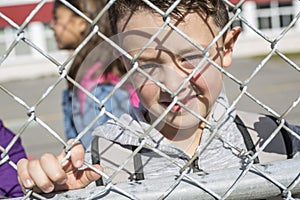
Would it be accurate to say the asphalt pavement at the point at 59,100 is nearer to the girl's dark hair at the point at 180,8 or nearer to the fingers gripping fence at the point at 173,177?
the girl's dark hair at the point at 180,8

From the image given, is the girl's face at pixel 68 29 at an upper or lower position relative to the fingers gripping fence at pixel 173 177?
upper

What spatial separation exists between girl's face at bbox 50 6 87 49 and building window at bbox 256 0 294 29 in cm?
1219

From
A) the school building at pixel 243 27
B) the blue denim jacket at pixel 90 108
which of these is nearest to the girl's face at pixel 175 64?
the blue denim jacket at pixel 90 108

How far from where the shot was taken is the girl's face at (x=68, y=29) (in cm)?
303

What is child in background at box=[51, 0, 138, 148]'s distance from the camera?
2.31 metres

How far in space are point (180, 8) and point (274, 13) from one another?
1405cm

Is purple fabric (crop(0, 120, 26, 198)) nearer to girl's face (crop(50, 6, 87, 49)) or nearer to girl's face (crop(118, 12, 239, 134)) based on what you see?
girl's face (crop(118, 12, 239, 134))

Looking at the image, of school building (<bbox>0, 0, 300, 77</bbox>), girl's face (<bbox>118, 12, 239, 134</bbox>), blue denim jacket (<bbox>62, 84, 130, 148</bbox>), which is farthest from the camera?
school building (<bbox>0, 0, 300, 77</bbox>)

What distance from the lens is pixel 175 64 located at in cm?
124

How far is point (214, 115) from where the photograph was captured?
1.48 meters

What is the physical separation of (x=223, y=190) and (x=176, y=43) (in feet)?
0.97

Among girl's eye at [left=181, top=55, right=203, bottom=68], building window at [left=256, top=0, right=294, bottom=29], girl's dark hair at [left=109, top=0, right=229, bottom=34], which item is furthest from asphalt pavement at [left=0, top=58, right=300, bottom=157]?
girl's eye at [left=181, top=55, right=203, bottom=68]

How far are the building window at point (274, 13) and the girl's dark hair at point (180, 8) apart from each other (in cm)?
1376

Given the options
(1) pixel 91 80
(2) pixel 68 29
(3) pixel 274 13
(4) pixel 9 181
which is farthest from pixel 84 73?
(3) pixel 274 13
